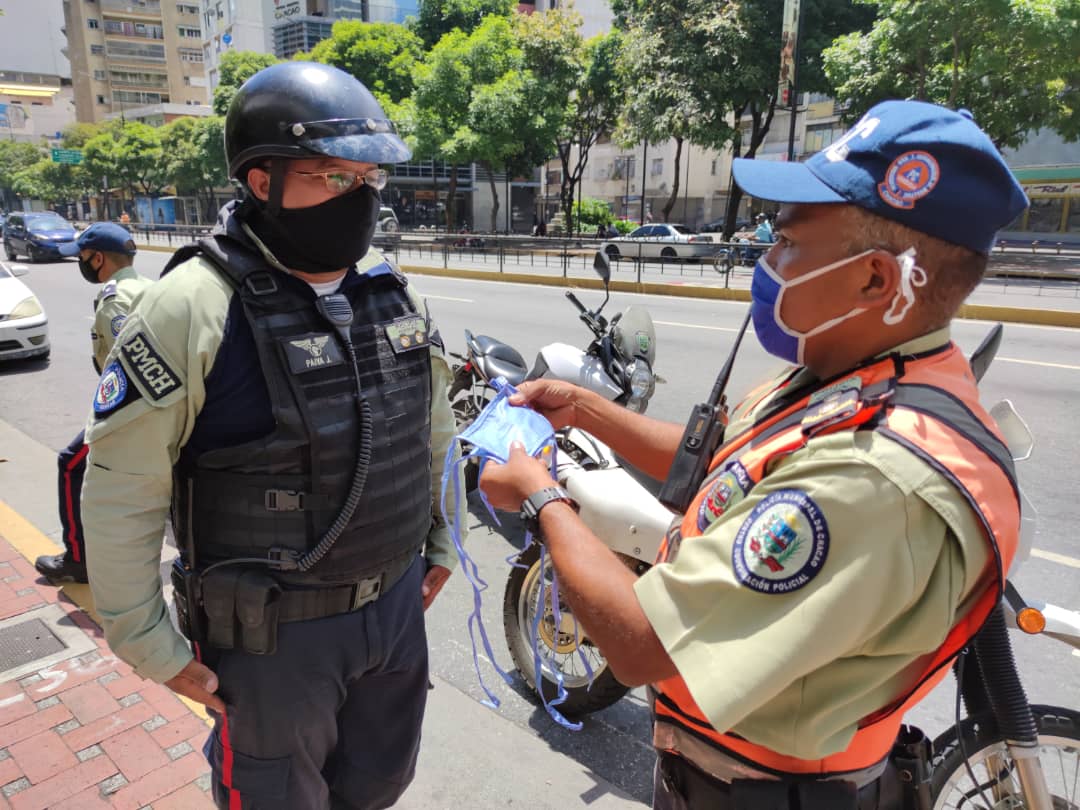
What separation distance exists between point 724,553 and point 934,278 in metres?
0.56

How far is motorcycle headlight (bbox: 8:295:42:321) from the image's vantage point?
8.72 m

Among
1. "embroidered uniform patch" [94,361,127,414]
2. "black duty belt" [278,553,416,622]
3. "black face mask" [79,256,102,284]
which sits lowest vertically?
"black duty belt" [278,553,416,622]

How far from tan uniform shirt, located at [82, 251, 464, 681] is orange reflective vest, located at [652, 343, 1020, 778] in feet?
3.37

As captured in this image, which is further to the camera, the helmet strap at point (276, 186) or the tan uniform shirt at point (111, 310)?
the tan uniform shirt at point (111, 310)

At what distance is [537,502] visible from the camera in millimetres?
1466

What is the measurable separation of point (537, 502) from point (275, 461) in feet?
1.89

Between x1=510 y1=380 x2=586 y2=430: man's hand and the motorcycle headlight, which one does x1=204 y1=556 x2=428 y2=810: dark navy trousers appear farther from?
the motorcycle headlight

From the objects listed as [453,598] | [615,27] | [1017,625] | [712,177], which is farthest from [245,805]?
[712,177]

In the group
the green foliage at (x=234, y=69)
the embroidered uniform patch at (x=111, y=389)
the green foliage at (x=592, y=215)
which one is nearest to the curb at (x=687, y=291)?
the embroidered uniform patch at (x=111, y=389)

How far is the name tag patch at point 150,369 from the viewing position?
151cm

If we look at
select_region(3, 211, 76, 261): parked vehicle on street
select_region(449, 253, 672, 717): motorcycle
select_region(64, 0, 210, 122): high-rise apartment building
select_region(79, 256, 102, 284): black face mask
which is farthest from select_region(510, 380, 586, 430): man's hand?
select_region(64, 0, 210, 122): high-rise apartment building

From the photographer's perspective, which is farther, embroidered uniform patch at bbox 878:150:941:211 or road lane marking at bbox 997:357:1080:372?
road lane marking at bbox 997:357:1080:372

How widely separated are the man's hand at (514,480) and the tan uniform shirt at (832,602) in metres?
0.38

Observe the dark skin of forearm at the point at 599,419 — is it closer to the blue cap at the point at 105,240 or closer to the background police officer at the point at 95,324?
the background police officer at the point at 95,324
